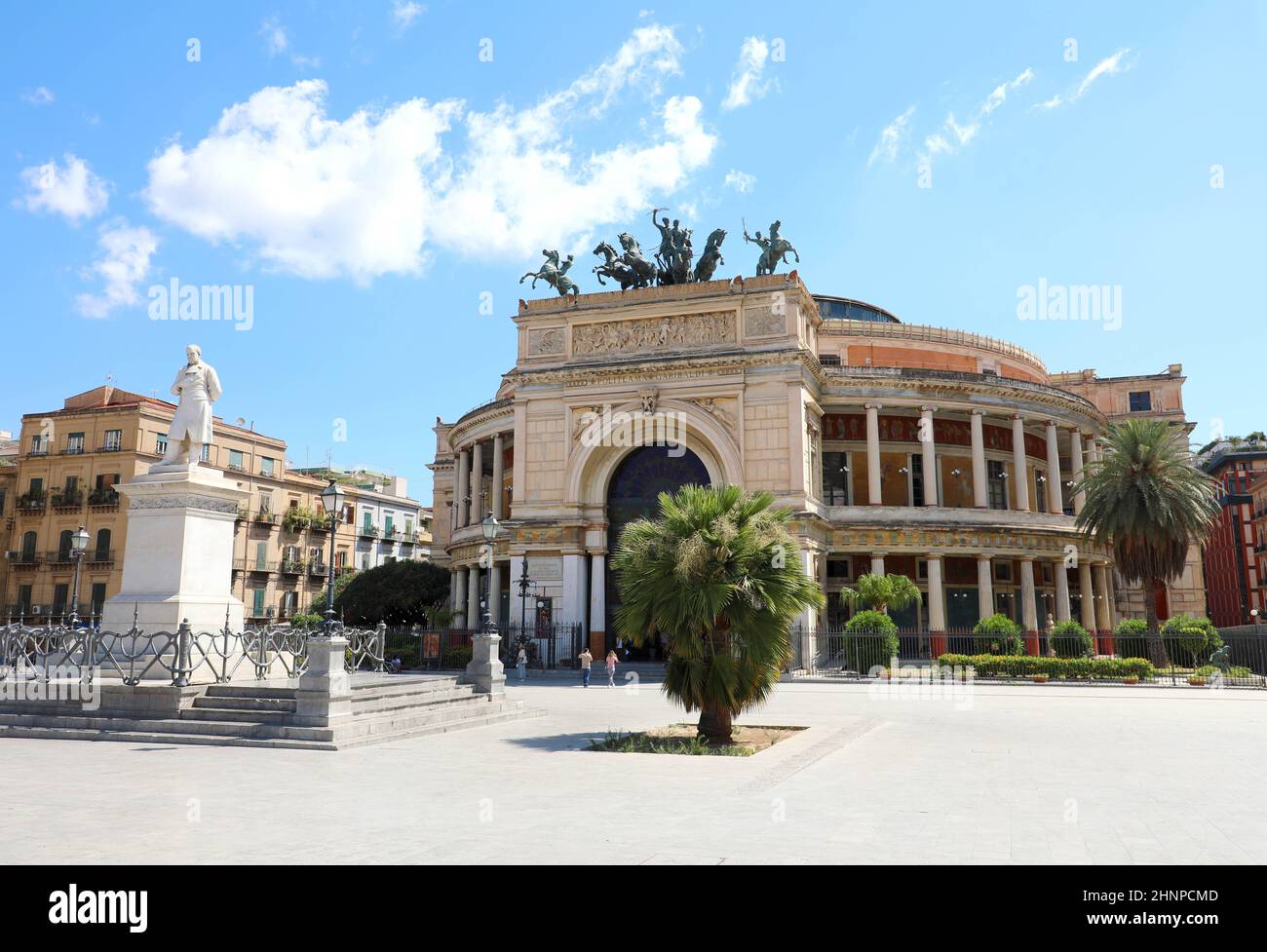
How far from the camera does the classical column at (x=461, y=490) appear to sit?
167 feet

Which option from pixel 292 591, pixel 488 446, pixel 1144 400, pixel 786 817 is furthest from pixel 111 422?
pixel 1144 400

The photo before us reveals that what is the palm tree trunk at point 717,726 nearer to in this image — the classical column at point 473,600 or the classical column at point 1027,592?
the classical column at point 1027,592

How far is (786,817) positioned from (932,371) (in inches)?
1450

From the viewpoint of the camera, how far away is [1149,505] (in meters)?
33.8

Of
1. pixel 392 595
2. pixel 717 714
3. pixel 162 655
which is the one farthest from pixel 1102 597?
pixel 162 655

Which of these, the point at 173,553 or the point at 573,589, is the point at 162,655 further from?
the point at 573,589

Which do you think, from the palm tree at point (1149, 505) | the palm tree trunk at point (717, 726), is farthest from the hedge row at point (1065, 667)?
the palm tree trunk at point (717, 726)

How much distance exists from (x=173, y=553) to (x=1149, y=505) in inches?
1289

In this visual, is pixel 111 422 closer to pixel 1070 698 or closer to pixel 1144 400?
pixel 1070 698

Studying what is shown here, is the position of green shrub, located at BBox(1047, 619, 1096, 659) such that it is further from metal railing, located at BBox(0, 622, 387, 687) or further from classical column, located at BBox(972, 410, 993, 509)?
metal railing, located at BBox(0, 622, 387, 687)

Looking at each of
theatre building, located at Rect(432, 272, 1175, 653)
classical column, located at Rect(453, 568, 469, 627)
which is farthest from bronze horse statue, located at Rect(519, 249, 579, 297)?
classical column, located at Rect(453, 568, 469, 627)

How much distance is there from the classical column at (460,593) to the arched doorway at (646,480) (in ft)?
39.0

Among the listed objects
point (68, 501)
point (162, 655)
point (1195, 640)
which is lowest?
point (1195, 640)

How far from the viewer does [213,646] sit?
1536 centimetres
